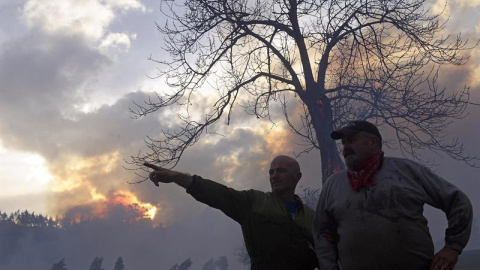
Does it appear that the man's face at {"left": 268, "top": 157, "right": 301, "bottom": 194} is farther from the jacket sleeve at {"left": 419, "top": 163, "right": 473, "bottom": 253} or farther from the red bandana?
the jacket sleeve at {"left": 419, "top": 163, "right": 473, "bottom": 253}

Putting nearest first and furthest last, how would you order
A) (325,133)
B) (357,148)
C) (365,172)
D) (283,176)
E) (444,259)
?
(444,259) < (365,172) < (357,148) < (283,176) < (325,133)

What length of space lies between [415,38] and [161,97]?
5769 millimetres

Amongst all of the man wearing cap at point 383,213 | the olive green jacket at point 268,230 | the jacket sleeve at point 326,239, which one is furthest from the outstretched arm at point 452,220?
the olive green jacket at point 268,230

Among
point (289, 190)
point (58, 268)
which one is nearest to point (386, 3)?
point (289, 190)

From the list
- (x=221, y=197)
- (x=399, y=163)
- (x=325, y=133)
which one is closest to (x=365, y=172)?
(x=399, y=163)

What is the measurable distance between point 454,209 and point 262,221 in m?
1.39

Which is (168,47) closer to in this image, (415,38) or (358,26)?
(358,26)

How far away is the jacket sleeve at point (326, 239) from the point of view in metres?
2.90

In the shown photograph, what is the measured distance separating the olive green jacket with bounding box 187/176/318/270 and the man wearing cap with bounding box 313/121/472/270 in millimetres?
384

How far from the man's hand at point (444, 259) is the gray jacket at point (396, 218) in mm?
45

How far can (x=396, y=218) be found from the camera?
2602mm

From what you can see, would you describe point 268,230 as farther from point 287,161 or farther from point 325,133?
point 325,133

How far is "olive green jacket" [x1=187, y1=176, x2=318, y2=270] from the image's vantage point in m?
3.25

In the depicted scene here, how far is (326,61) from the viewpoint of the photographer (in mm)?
8914
